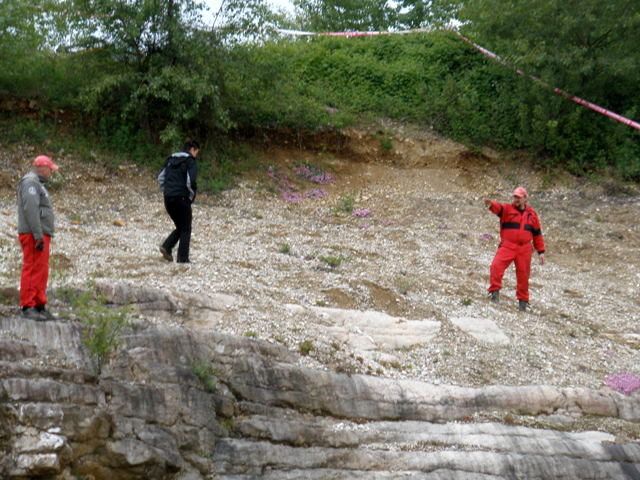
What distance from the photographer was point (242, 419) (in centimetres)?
654

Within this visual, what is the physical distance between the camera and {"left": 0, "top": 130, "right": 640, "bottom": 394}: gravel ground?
8828 millimetres

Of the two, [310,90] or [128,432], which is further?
[310,90]

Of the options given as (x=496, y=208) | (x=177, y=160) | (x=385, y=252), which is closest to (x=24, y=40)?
(x=177, y=160)

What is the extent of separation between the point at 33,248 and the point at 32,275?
0.85ft

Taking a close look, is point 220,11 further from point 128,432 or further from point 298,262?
point 128,432

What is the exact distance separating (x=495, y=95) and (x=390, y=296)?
38.0 ft

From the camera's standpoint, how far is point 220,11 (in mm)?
16344

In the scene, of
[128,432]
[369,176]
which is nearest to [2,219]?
[128,432]

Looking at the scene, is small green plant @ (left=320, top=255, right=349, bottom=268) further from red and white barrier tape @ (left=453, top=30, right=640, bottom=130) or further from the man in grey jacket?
red and white barrier tape @ (left=453, top=30, right=640, bottom=130)

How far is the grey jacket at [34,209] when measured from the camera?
6.88 m

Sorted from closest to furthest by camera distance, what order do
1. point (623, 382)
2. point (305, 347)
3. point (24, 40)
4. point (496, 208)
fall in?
point (305, 347)
point (623, 382)
point (496, 208)
point (24, 40)

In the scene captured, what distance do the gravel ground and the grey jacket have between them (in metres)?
1.29

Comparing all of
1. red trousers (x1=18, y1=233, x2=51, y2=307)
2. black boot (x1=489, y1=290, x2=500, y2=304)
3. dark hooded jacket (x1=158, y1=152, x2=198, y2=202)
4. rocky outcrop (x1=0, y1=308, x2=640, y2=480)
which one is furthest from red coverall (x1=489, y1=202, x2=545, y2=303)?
red trousers (x1=18, y1=233, x2=51, y2=307)

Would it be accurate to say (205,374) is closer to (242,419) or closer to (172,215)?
(242,419)
